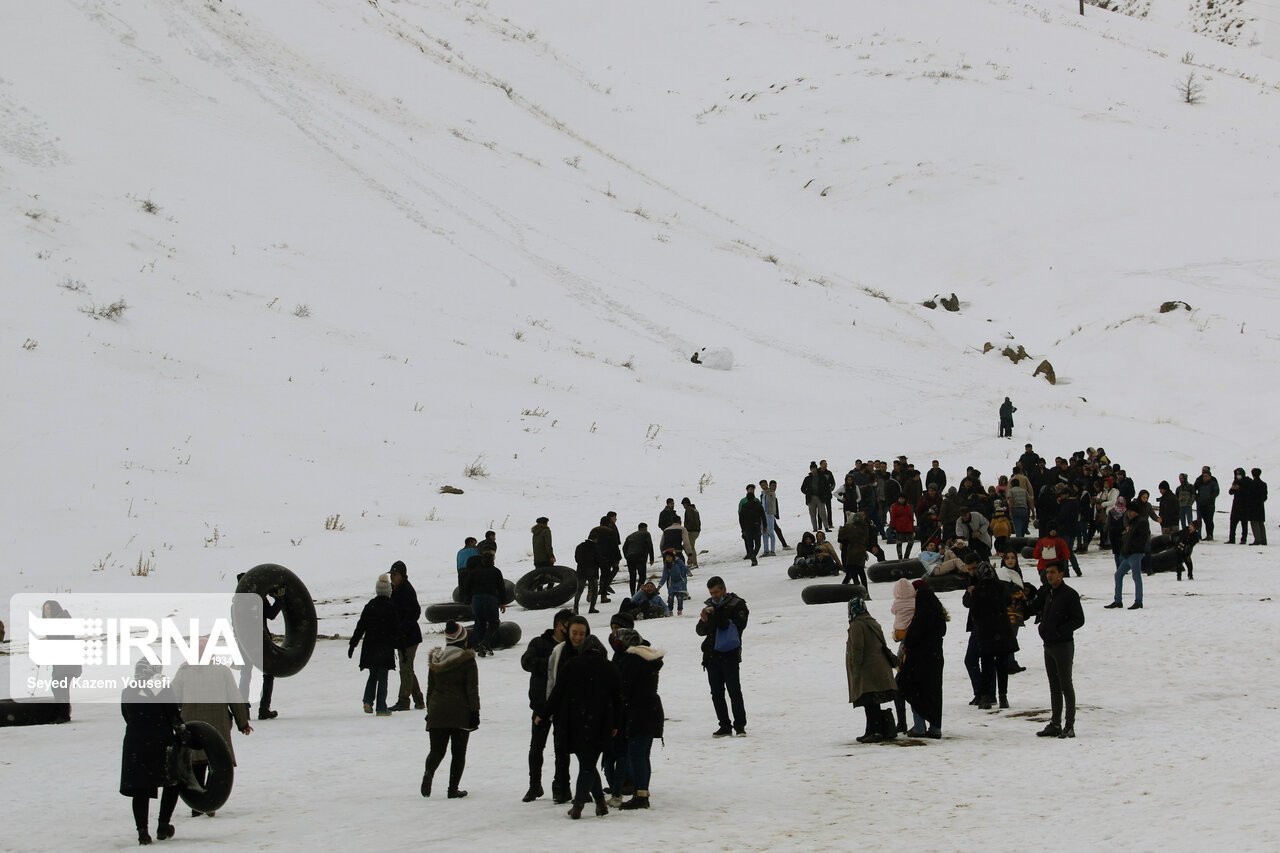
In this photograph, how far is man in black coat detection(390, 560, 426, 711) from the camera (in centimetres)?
1294

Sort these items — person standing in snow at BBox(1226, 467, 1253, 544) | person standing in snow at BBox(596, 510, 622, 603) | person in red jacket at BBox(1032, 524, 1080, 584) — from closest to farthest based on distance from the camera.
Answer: person in red jacket at BBox(1032, 524, 1080, 584), person standing in snow at BBox(596, 510, 622, 603), person standing in snow at BBox(1226, 467, 1253, 544)

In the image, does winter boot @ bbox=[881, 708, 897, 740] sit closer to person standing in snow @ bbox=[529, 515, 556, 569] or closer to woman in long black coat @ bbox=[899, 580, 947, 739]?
woman in long black coat @ bbox=[899, 580, 947, 739]

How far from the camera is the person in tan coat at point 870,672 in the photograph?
10.7 meters

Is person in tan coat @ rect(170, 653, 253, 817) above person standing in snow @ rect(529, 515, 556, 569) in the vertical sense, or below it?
below

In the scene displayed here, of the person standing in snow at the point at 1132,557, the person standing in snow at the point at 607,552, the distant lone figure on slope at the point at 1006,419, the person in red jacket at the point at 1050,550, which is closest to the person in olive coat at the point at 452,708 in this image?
the person in red jacket at the point at 1050,550

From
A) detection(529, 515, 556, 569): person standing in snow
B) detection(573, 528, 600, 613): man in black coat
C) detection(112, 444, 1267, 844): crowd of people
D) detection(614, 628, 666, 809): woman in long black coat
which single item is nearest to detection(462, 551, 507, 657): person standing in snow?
detection(112, 444, 1267, 844): crowd of people

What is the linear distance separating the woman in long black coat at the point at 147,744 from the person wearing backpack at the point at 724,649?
16.0 ft

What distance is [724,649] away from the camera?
1133 cm

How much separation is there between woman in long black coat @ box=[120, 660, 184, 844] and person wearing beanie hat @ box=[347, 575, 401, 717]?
4096mm

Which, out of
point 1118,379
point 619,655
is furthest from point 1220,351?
point 619,655

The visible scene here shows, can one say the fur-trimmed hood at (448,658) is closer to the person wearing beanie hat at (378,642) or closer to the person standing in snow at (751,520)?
the person wearing beanie hat at (378,642)

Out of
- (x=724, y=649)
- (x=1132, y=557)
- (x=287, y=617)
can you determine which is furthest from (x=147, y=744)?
(x=1132, y=557)

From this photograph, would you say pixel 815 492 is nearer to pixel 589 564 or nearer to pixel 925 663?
pixel 589 564

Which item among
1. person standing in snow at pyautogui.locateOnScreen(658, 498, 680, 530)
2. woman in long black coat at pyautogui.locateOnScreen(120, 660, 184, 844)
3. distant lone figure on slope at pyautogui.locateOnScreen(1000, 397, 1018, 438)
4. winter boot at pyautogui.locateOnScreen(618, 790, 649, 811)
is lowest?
winter boot at pyautogui.locateOnScreen(618, 790, 649, 811)
